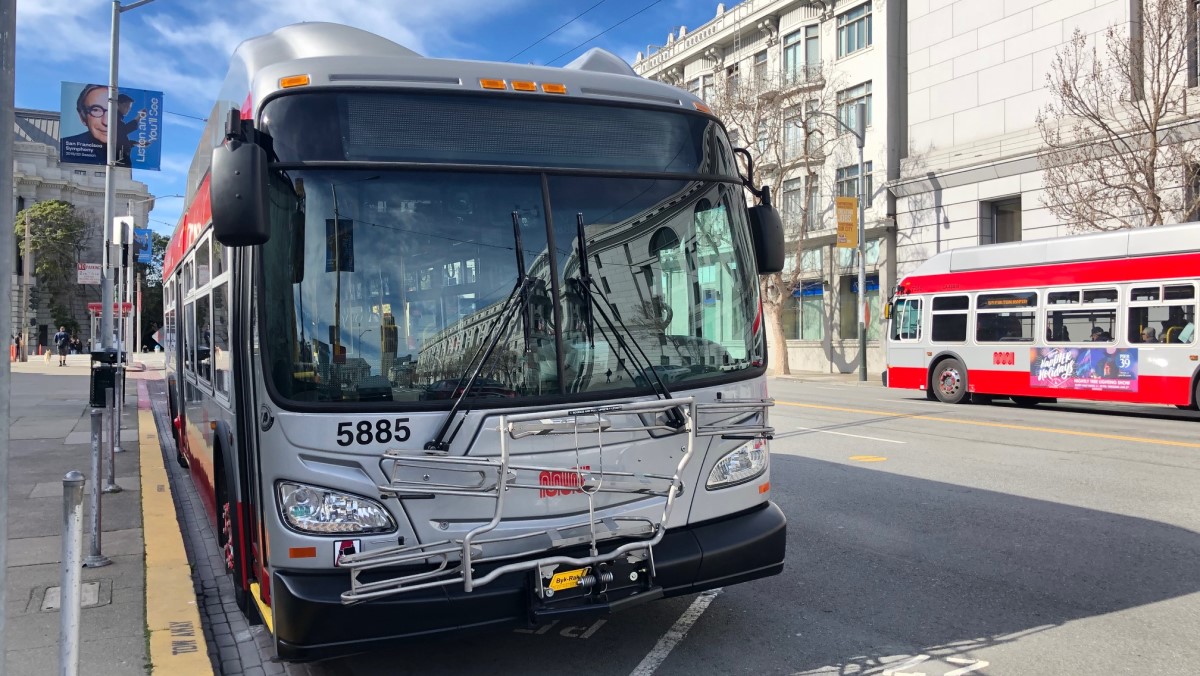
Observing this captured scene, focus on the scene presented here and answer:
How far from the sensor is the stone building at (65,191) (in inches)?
3004

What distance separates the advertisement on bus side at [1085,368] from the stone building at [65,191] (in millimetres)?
74648

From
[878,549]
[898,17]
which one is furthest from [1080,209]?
[878,549]

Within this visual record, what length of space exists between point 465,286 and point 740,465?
1760 millimetres

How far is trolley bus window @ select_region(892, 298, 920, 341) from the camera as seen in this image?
20.7 metres

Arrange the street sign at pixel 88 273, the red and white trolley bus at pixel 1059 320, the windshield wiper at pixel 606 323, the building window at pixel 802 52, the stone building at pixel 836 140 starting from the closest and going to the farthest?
the windshield wiper at pixel 606 323 → the red and white trolley bus at pixel 1059 320 → the street sign at pixel 88 273 → the stone building at pixel 836 140 → the building window at pixel 802 52

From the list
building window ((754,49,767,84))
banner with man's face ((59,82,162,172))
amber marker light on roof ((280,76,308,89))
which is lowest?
amber marker light on roof ((280,76,308,89))

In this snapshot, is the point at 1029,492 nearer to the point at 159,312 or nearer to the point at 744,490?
the point at 744,490

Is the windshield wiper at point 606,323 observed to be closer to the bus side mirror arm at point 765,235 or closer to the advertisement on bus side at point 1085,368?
the bus side mirror arm at point 765,235

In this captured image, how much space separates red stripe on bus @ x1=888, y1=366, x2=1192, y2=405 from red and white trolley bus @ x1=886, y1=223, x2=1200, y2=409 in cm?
2

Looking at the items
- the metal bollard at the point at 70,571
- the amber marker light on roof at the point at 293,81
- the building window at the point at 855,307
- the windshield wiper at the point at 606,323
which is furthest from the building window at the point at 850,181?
the metal bollard at the point at 70,571

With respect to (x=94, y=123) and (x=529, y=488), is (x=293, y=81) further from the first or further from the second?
(x=94, y=123)

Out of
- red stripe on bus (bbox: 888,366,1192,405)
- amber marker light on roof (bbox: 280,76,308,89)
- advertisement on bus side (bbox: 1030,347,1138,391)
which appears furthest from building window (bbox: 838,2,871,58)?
amber marker light on roof (bbox: 280,76,308,89)

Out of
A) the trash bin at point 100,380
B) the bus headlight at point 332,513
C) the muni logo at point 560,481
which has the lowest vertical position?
the bus headlight at point 332,513

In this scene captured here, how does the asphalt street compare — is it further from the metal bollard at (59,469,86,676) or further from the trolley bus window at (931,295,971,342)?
the trolley bus window at (931,295,971,342)
